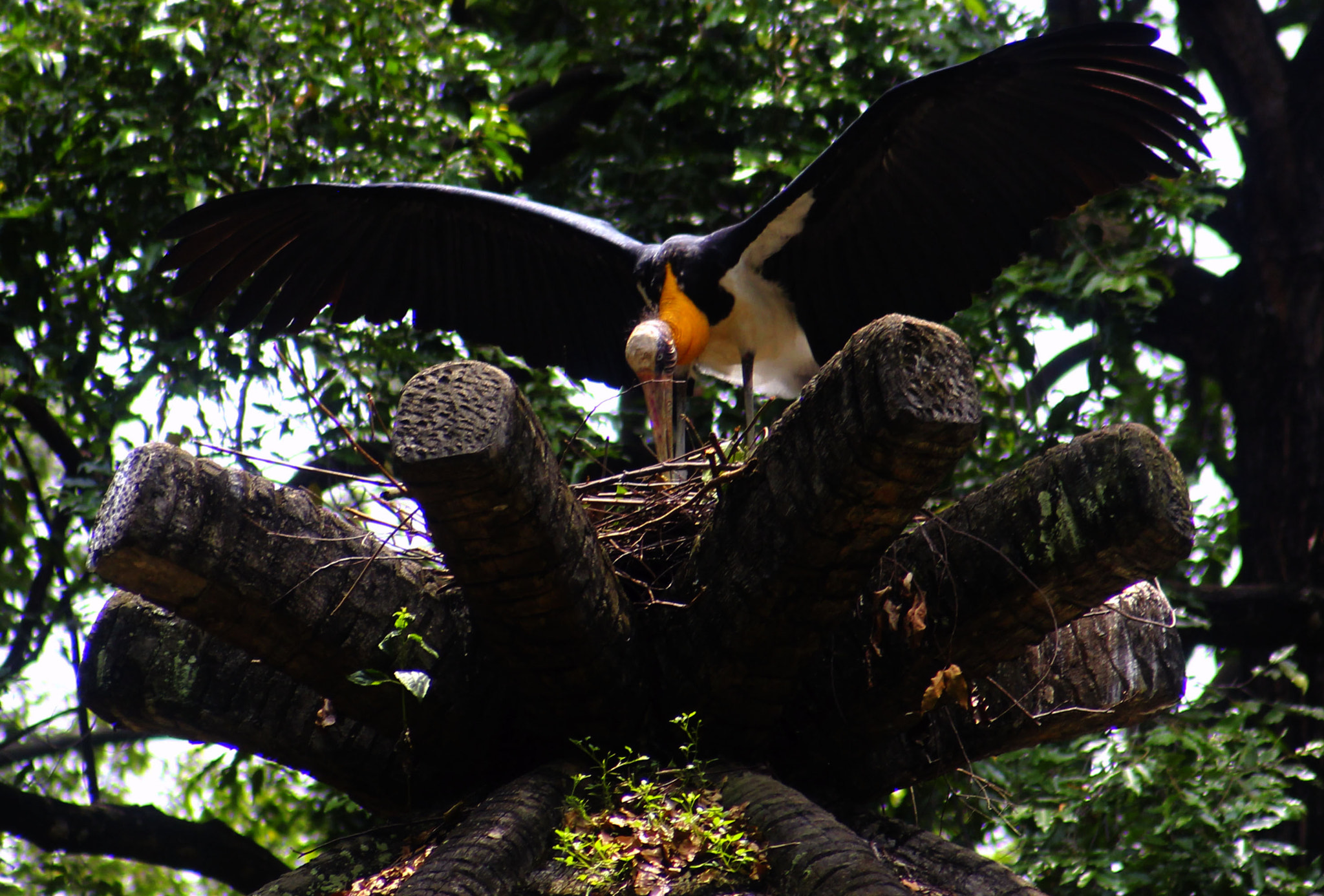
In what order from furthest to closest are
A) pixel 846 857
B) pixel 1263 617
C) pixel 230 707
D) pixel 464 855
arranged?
pixel 1263 617 < pixel 230 707 < pixel 464 855 < pixel 846 857

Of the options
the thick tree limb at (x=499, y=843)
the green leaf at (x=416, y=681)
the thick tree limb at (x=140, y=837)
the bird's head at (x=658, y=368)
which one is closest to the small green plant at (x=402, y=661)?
the green leaf at (x=416, y=681)

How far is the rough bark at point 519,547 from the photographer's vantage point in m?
1.62

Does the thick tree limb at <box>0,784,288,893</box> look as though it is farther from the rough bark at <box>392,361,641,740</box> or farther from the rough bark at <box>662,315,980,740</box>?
the rough bark at <box>662,315,980,740</box>

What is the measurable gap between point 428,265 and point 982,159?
1.74m

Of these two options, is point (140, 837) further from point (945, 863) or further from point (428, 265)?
point (945, 863)

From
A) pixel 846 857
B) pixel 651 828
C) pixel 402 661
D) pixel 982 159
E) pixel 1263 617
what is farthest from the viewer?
pixel 1263 617

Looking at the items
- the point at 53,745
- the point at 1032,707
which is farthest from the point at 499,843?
the point at 53,745

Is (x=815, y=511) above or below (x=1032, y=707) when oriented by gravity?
above

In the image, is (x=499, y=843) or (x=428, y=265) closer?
(x=499, y=843)

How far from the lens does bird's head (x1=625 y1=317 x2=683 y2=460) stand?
139 inches

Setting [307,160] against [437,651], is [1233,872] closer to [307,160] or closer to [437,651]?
[437,651]

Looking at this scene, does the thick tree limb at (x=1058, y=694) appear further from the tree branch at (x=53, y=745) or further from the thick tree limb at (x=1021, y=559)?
the tree branch at (x=53, y=745)

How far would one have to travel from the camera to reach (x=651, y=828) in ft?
6.77

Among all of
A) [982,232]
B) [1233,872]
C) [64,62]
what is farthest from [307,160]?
[1233,872]
